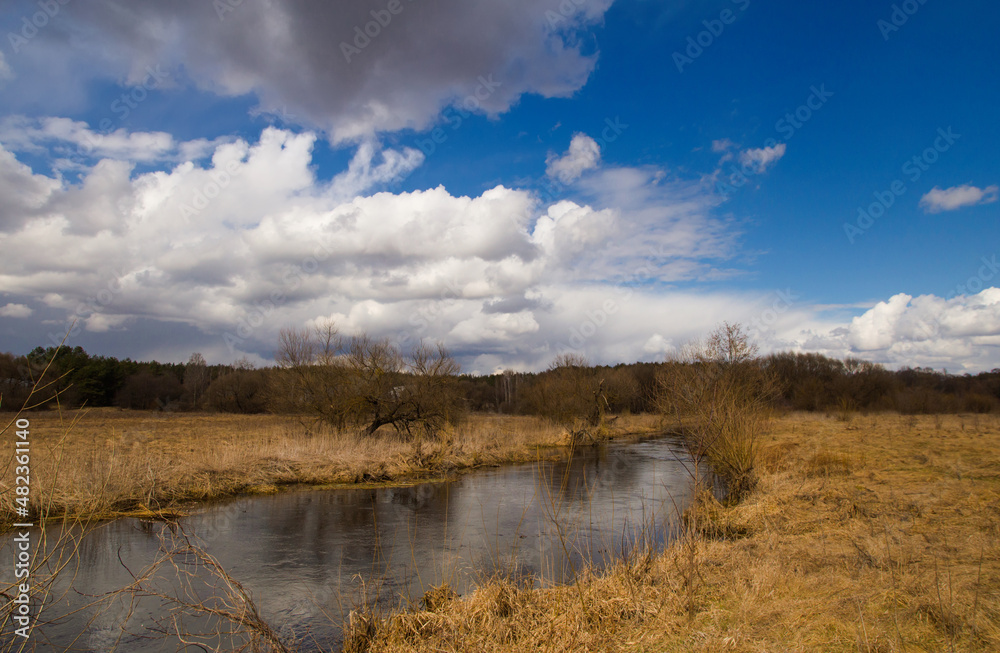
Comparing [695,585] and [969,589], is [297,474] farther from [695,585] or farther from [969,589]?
[969,589]

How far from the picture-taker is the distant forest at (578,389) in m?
39.6

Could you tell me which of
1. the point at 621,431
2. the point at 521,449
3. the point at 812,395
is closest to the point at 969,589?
the point at 521,449

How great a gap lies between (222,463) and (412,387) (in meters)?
10.0

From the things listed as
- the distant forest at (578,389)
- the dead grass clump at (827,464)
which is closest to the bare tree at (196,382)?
the distant forest at (578,389)

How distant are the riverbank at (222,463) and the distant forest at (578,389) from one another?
364 cm

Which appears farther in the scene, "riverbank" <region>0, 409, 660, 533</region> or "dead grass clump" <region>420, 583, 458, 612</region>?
"riverbank" <region>0, 409, 660, 533</region>

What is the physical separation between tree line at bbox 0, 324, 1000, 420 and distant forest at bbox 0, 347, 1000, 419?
13 centimetres

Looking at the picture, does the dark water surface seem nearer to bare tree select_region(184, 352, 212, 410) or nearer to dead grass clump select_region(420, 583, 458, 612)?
dead grass clump select_region(420, 583, 458, 612)

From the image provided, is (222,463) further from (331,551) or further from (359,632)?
(359,632)

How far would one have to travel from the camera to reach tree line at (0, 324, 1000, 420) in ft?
85.3

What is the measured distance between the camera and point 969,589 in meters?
5.61

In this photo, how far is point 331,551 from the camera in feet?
34.5

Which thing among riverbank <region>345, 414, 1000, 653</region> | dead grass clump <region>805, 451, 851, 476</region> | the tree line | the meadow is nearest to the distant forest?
the tree line

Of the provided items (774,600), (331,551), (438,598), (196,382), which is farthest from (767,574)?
(196,382)
